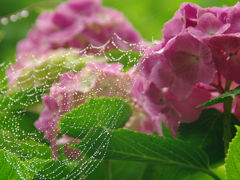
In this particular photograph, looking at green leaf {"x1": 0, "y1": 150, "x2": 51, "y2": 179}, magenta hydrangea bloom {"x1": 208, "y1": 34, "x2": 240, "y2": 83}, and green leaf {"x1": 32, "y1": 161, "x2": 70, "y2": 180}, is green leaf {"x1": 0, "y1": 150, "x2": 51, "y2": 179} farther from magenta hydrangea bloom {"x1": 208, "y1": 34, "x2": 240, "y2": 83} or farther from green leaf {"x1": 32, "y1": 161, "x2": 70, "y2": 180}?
magenta hydrangea bloom {"x1": 208, "y1": 34, "x2": 240, "y2": 83}

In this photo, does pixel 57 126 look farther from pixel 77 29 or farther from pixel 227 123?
pixel 77 29

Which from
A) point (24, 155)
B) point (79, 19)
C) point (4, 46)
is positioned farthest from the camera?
point (4, 46)

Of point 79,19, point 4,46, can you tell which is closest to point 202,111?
point 79,19

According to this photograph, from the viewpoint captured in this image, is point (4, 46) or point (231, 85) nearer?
point (231, 85)

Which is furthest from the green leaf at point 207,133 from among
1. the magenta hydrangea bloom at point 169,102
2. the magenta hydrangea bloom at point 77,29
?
the magenta hydrangea bloom at point 77,29

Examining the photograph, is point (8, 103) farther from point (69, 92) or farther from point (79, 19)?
point (79, 19)
